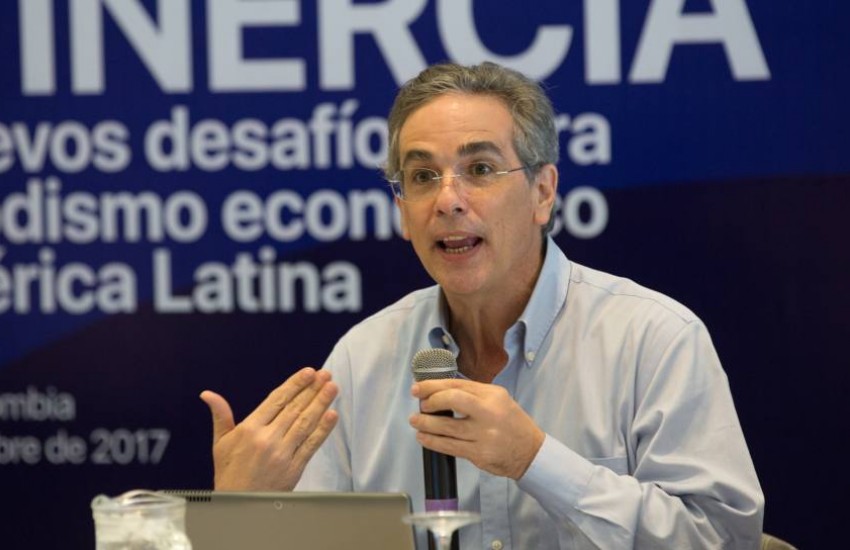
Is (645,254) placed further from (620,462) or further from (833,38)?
(620,462)

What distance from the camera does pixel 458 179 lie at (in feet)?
8.37

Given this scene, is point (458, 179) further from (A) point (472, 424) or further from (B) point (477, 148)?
(A) point (472, 424)

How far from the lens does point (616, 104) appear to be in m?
3.62

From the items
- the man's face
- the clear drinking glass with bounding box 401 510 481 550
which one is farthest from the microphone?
the man's face

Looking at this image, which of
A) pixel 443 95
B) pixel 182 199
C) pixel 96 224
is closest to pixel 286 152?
pixel 182 199

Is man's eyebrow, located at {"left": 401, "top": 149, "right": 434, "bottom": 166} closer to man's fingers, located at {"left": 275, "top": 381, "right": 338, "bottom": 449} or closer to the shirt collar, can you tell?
the shirt collar

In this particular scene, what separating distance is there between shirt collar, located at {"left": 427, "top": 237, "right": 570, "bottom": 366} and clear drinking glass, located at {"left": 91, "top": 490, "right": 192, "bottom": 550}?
1076mm

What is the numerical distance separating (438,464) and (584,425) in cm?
50

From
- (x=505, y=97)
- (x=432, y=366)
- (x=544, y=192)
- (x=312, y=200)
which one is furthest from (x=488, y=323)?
(x=312, y=200)

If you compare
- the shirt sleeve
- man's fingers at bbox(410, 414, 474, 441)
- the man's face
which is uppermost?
the man's face

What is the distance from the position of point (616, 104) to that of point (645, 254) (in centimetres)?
42

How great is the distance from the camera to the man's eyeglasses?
8.37 feet

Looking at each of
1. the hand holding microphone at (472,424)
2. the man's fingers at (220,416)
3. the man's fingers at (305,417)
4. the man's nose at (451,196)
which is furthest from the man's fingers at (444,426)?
the man's nose at (451,196)

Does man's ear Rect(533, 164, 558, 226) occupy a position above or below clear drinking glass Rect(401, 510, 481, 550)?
above
